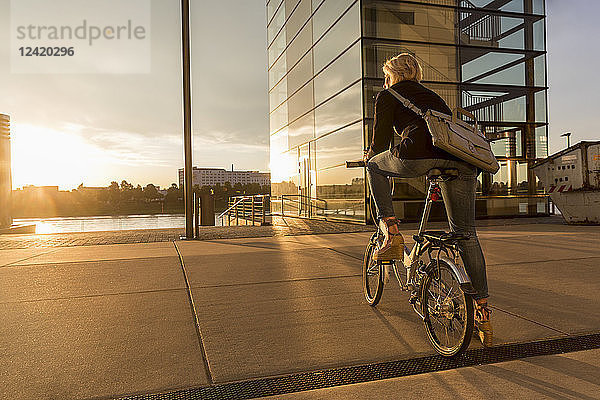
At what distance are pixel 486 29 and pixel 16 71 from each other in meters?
14.7

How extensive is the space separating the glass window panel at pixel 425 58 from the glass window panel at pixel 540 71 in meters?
3.08

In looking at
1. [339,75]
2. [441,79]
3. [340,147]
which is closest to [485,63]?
[441,79]

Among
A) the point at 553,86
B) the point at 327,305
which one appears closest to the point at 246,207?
the point at 553,86

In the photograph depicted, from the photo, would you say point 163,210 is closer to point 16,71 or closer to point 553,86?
point 16,71

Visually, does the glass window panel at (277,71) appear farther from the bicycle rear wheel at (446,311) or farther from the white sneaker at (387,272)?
the bicycle rear wheel at (446,311)

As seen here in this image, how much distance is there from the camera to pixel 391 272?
387cm

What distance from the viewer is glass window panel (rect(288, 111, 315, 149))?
20.4 metres

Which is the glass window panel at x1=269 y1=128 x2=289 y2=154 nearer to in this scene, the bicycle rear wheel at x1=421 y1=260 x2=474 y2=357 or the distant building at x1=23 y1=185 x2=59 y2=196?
the distant building at x1=23 y1=185 x2=59 y2=196

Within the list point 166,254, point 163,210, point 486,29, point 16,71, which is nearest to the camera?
point 166,254

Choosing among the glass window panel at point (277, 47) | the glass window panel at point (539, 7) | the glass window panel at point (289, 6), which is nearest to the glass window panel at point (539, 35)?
the glass window panel at point (539, 7)

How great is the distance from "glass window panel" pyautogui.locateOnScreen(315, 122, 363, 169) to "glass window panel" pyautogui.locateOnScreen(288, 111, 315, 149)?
109 cm

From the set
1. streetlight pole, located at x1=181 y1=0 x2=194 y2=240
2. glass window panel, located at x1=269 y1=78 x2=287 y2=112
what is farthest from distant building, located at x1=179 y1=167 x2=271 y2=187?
streetlight pole, located at x1=181 y1=0 x2=194 y2=240

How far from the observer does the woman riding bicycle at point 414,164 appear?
2984 millimetres

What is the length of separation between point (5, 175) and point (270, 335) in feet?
47.8
